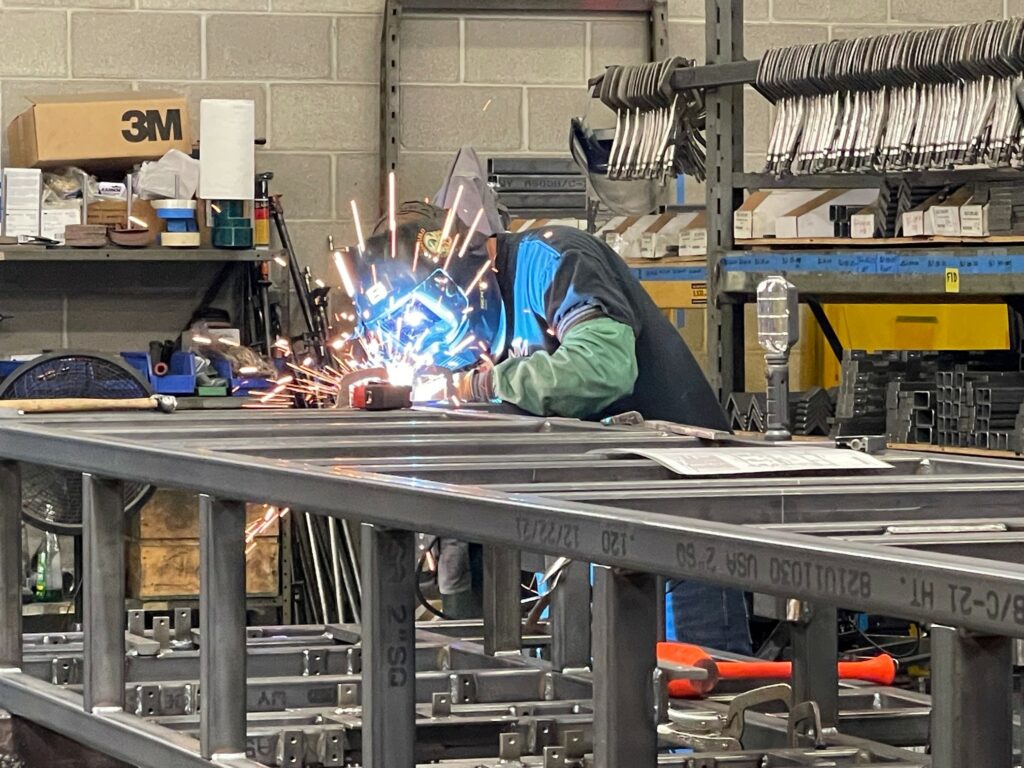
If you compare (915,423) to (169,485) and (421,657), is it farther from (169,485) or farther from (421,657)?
(169,485)

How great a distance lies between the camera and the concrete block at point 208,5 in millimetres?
6797

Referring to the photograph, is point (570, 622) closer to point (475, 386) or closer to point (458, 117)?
point (475, 386)

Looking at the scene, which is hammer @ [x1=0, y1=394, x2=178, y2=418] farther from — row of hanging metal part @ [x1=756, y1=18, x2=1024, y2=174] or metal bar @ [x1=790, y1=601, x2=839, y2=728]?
row of hanging metal part @ [x1=756, y1=18, x2=1024, y2=174]

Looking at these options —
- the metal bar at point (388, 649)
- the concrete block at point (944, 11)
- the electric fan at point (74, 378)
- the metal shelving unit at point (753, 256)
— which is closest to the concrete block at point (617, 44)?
the concrete block at point (944, 11)

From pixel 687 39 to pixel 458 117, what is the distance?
99cm

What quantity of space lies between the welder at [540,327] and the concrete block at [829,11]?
3.51 meters

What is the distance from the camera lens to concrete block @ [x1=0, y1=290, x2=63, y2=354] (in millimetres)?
6727

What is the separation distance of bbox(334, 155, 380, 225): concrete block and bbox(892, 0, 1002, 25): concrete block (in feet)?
7.12

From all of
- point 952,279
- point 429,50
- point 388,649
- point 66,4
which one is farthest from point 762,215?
point 388,649

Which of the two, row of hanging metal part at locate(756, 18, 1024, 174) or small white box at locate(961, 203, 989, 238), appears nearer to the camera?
row of hanging metal part at locate(756, 18, 1024, 174)

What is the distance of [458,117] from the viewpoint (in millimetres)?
7098

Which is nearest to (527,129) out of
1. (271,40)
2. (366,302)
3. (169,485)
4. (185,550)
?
(271,40)

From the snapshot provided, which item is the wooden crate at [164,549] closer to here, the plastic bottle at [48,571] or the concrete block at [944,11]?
the plastic bottle at [48,571]

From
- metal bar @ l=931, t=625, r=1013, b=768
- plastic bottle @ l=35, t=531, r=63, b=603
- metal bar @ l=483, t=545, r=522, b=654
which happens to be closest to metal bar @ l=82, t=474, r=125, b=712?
metal bar @ l=483, t=545, r=522, b=654
